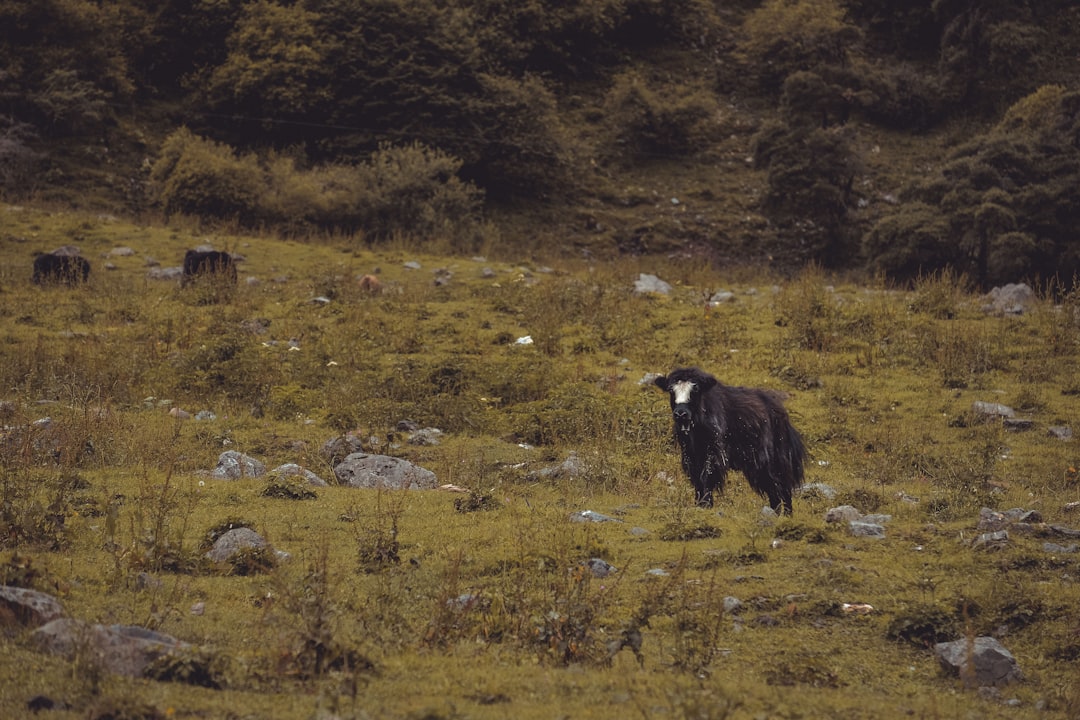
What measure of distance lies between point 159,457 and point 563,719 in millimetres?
7579

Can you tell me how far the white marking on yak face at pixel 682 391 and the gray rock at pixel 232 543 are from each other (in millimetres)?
4127

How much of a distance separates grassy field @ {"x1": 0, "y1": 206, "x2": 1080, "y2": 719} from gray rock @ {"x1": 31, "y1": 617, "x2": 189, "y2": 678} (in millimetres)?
115

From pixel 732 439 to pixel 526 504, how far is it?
2242mm

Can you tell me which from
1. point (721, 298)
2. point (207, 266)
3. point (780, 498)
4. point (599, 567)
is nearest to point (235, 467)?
point (599, 567)

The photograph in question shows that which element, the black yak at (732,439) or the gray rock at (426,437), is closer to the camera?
the black yak at (732,439)

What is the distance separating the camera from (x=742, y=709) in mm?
5402

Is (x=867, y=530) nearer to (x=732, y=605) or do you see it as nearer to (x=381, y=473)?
(x=732, y=605)

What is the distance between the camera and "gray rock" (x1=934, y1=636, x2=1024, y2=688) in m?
6.22

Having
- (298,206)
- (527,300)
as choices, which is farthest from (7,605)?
(298,206)

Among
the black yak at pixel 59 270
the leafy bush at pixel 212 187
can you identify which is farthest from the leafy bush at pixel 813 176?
the black yak at pixel 59 270

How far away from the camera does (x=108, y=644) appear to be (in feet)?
17.7

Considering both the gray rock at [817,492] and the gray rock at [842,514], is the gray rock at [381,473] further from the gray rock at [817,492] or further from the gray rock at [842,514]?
the gray rock at [842,514]

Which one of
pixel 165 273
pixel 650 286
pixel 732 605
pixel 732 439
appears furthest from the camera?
pixel 165 273

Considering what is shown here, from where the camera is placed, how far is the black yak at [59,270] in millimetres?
21594
